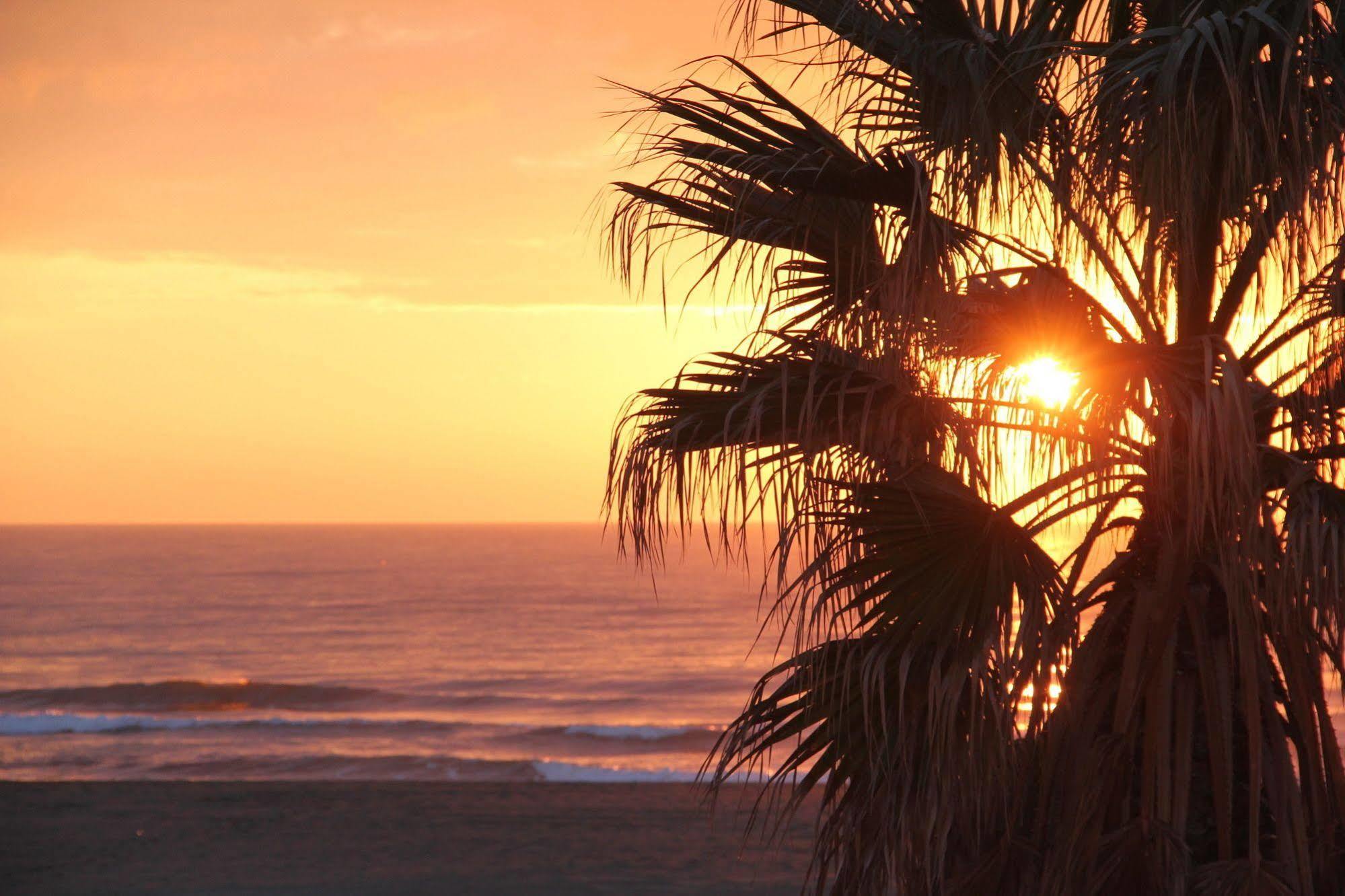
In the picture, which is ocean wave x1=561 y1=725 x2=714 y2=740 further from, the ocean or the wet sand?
the wet sand

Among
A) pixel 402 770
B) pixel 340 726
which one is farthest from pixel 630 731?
pixel 402 770

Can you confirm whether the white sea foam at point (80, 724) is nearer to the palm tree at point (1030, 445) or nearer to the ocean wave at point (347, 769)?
the ocean wave at point (347, 769)

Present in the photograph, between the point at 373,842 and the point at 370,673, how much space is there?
1071 inches

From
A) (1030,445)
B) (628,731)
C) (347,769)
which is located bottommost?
(628,731)

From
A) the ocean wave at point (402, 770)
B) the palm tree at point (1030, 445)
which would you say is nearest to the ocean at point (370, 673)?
the ocean wave at point (402, 770)

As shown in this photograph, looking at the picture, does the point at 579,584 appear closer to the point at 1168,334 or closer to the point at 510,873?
the point at 510,873

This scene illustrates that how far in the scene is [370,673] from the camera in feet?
127

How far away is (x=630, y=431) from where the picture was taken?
14.5ft

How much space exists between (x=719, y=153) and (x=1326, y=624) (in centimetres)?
257

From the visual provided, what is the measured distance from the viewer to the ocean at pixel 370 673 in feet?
74.1

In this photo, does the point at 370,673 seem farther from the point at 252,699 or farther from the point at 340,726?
the point at 340,726

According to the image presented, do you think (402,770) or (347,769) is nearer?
(402,770)

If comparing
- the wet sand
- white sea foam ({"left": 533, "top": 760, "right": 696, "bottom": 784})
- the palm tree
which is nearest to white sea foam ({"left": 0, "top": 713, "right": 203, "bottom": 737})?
white sea foam ({"left": 533, "top": 760, "right": 696, "bottom": 784})

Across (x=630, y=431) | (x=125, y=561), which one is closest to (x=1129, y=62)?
(x=630, y=431)
